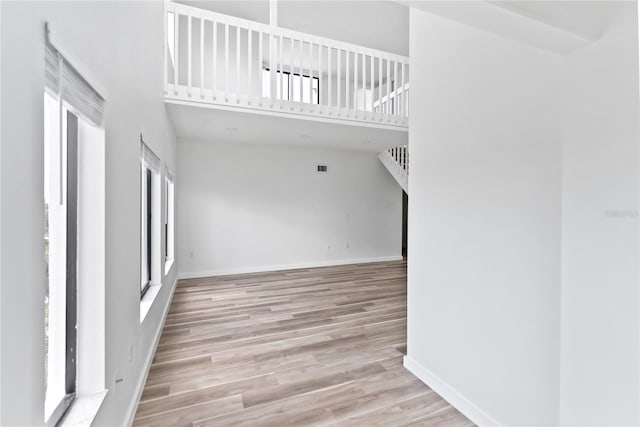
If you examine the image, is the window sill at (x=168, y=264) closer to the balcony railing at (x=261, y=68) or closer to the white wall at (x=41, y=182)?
the white wall at (x=41, y=182)

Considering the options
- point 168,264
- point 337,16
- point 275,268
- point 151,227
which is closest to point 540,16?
point 151,227

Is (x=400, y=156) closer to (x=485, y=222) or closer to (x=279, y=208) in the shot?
(x=279, y=208)

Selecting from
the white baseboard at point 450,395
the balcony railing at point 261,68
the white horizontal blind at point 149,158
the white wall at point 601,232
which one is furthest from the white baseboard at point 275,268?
the white wall at point 601,232

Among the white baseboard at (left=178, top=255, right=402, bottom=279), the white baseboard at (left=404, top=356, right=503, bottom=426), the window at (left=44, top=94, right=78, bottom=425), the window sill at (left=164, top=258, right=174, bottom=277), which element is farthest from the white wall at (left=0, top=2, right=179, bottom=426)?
the white baseboard at (left=178, top=255, right=402, bottom=279)

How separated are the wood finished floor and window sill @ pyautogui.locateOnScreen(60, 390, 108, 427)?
2.28ft

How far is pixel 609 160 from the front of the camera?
46.3 inches

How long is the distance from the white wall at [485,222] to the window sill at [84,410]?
6.38 ft

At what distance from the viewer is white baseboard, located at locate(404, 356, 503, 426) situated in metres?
1.72

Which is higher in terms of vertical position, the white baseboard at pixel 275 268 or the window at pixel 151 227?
the window at pixel 151 227

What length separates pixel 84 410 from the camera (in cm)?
112

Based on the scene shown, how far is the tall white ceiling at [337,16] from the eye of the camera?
4605mm

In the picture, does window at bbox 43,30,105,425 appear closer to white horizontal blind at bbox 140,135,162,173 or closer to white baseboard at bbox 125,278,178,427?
white baseboard at bbox 125,278,178,427

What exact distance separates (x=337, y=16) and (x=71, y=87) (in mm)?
5017

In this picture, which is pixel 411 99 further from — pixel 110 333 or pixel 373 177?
pixel 373 177
